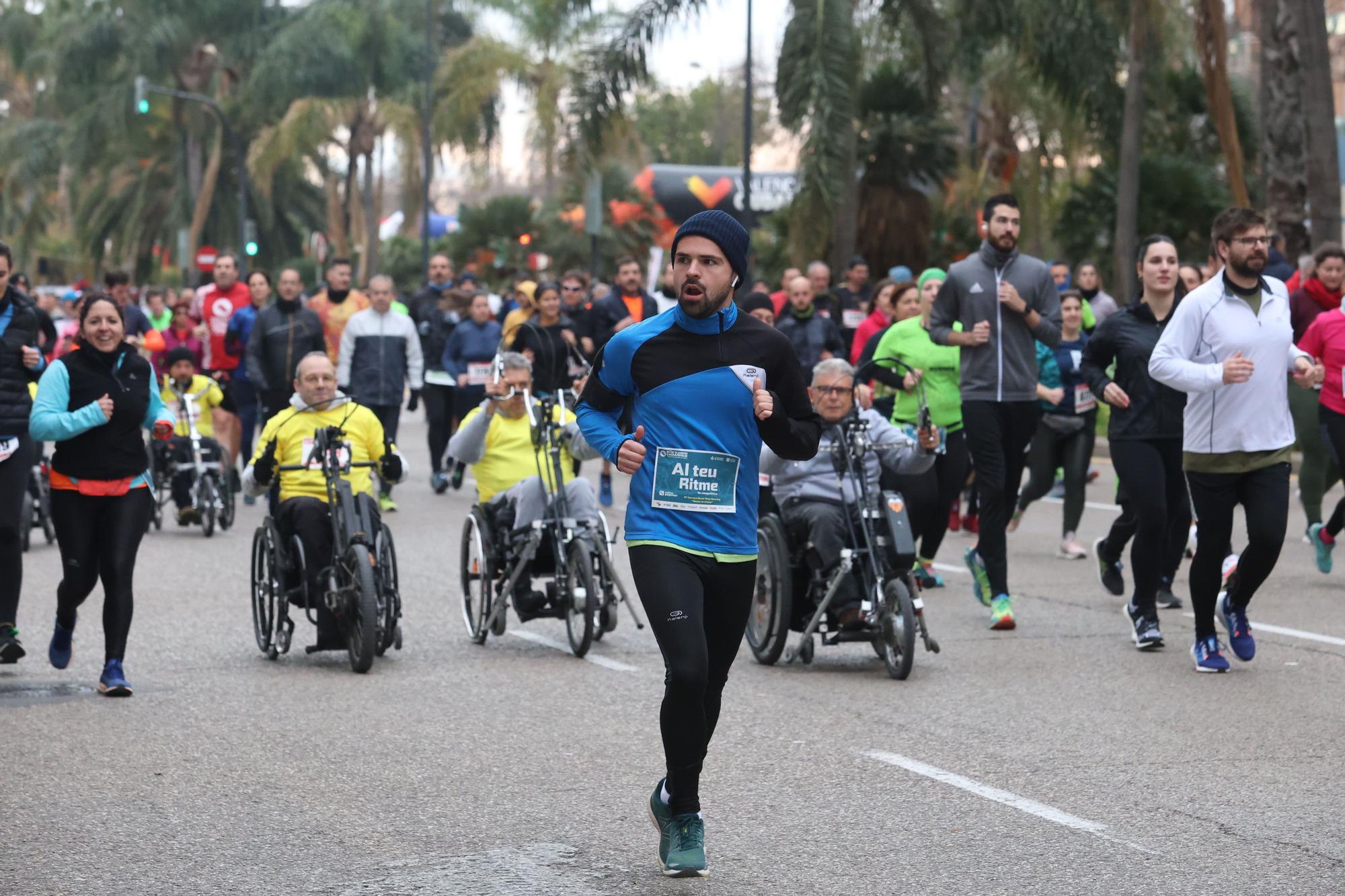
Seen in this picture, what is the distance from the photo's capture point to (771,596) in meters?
9.59

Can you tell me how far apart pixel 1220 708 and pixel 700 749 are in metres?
3.38

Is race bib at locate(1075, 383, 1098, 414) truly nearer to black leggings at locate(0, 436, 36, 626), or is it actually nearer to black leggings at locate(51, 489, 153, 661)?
black leggings at locate(51, 489, 153, 661)

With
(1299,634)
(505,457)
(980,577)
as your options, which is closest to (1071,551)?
(980,577)

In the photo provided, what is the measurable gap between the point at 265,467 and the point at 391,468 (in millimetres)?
601

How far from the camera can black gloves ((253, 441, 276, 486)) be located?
32.2 ft

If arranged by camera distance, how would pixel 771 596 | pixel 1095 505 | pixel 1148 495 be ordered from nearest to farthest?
pixel 771 596 < pixel 1148 495 < pixel 1095 505

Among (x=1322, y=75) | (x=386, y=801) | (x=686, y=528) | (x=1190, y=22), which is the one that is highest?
(x=1190, y=22)

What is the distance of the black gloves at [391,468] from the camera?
10.0m

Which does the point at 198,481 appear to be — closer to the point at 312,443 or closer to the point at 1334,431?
the point at 312,443

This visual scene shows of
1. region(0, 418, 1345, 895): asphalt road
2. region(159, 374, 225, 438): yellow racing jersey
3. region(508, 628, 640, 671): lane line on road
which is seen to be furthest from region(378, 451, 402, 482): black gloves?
region(159, 374, 225, 438): yellow racing jersey

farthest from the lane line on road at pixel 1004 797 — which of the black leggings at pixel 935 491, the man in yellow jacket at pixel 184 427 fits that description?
the man in yellow jacket at pixel 184 427

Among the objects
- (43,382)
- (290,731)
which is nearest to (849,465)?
(290,731)

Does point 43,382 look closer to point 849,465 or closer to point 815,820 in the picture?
point 849,465

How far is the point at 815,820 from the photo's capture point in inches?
255
